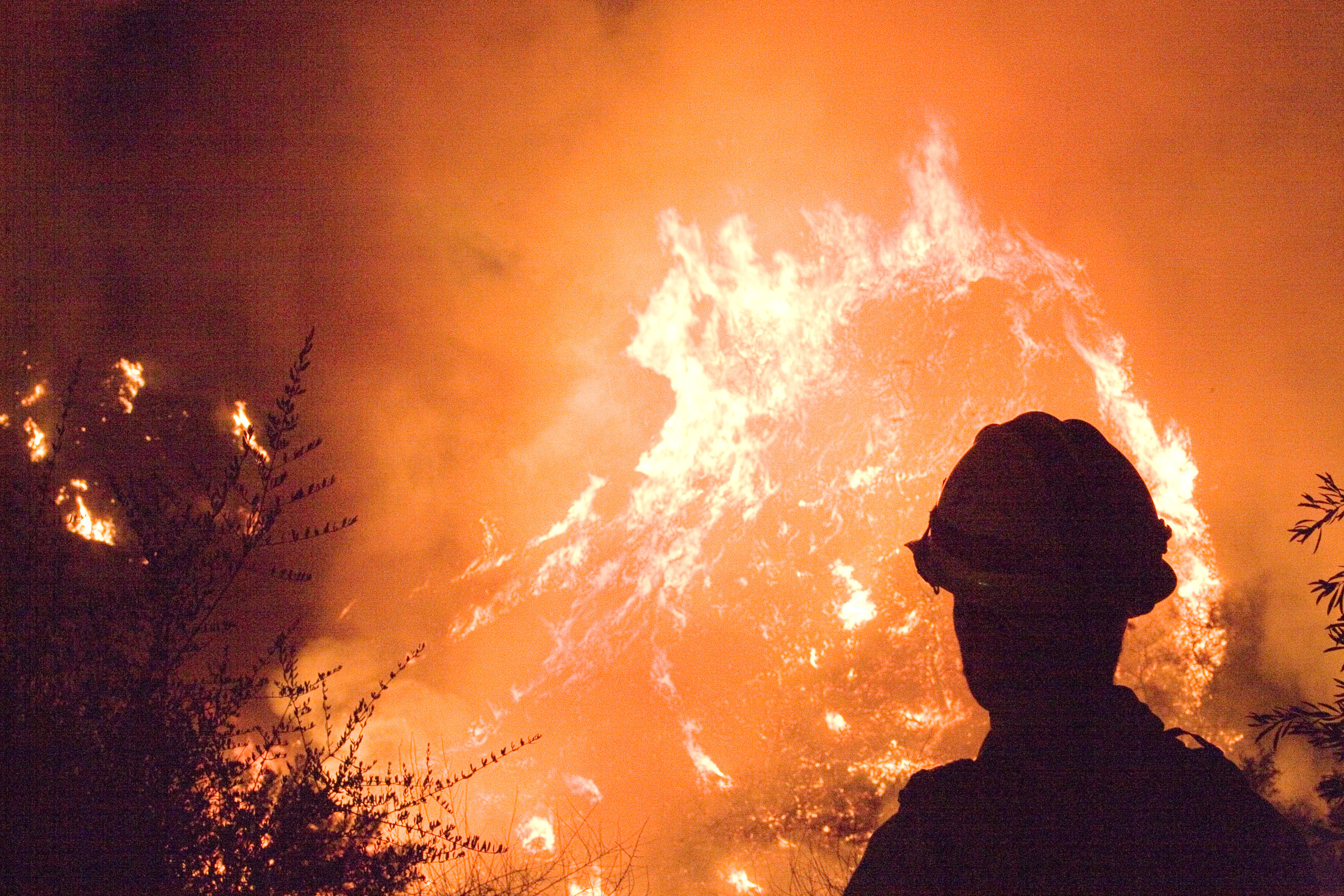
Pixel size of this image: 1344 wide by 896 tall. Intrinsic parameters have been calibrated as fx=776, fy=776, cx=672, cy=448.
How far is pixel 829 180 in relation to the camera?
12.2 m

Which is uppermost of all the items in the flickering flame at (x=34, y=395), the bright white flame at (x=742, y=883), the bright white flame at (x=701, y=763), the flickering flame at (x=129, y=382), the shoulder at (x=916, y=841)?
the flickering flame at (x=129, y=382)

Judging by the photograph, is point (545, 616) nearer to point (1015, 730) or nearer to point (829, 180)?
point (829, 180)

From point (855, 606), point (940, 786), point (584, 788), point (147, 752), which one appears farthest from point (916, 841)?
point (584, 788)

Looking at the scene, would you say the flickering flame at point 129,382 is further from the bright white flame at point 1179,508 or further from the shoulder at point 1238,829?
the shoulder at point 1238,829

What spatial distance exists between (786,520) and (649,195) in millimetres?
5814

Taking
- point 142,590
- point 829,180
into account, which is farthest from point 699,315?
point 142,590

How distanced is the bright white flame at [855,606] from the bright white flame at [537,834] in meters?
5.26

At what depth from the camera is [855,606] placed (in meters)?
11.9

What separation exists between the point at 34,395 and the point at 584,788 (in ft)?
34.9

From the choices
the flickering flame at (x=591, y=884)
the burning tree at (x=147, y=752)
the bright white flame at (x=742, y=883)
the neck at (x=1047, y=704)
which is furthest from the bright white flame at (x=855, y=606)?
the neck at (x=1047, y=704)

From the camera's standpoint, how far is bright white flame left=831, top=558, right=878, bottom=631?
39.0 feet

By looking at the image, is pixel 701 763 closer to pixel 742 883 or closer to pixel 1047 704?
pixel 742 883

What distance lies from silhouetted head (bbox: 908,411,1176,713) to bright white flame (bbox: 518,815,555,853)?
35.5ft

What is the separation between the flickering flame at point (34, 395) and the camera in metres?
11.7
